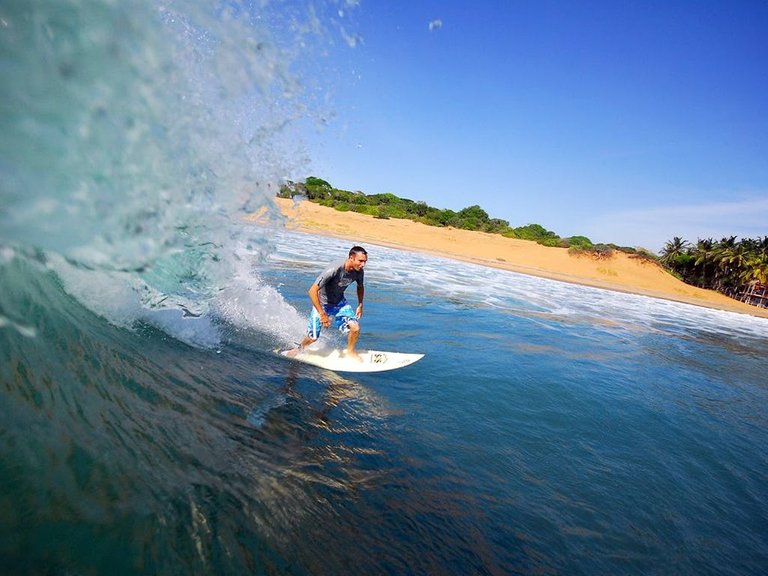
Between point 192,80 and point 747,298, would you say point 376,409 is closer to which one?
point 192,80

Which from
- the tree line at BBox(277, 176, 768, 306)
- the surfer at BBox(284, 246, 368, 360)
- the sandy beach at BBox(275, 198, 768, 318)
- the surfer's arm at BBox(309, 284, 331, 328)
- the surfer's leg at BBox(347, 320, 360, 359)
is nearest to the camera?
the surfer's arm at BBox(309, 284, 331, 328)

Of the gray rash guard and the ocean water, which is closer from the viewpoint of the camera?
the ocean water

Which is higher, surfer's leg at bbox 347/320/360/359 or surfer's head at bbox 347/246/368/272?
surfer's head at bbox 347/246/368/272

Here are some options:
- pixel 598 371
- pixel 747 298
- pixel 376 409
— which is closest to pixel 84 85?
pixel 376 409

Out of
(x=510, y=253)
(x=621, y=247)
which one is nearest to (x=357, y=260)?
(x=510, y=253)

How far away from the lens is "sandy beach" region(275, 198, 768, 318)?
38.0 metres

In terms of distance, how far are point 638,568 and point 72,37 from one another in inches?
202

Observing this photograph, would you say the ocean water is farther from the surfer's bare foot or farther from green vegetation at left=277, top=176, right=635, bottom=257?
green vegetation at left=277, top=176, right=635, bottom=257

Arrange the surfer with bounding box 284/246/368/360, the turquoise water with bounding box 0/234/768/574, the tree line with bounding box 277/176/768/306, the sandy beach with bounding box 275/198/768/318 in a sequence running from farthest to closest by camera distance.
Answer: the tree line with bounding box 277/176/768/306 → the sandy beach with bounding box 275/198/768/318 → the surfer with bounding box 284/246/368/360 → the turquoise water with bounding box 0/234/768/574

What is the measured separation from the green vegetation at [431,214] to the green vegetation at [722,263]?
38.9ft

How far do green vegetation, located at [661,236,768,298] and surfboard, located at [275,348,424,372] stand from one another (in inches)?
2140

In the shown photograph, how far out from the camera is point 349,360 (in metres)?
6.17

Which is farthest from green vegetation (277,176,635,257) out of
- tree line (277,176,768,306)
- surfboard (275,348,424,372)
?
surfboard (275,348,424,372)

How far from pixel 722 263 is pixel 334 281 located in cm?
5945
